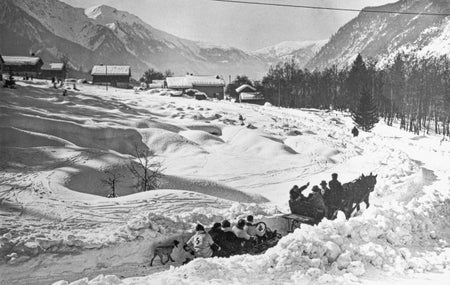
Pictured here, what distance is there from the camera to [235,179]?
511 inches

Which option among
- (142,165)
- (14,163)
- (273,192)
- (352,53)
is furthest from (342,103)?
(352,53)

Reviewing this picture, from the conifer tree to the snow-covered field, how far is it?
0.55m

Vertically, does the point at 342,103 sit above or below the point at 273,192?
above

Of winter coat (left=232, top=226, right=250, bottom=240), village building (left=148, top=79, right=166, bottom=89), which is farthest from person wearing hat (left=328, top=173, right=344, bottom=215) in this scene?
village building (left=148, top=79, right=166, bottom=89)

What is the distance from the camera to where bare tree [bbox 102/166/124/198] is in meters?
12.5

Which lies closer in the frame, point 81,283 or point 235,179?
point 81,283

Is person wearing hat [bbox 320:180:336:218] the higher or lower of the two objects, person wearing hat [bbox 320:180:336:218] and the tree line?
the lower

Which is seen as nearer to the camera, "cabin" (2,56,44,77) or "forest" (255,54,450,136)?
"forest" (255,54,450,136)

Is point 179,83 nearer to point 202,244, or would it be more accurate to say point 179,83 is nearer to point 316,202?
point 316,202

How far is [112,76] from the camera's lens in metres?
63.0

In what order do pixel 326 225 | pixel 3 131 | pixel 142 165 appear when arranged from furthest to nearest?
1. pixel 142 165
2. pixel 3 131
3. pixel 326 225

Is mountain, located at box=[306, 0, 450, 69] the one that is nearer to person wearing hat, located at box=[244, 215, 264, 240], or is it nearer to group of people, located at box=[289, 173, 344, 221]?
group of people, located at box=[289, 173, 344, 221]

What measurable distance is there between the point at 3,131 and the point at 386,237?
1155cm

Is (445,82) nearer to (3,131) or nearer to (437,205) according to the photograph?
(437,205)
